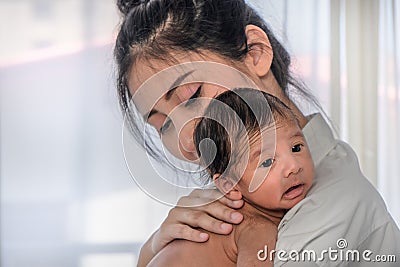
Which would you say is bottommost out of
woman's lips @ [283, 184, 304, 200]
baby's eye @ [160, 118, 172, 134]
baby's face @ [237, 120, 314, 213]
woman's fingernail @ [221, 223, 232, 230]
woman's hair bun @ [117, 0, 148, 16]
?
woman's fingernail @ [221, 223, 232, 230]

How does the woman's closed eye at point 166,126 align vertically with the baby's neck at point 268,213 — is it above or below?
above

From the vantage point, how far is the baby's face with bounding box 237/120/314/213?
53 cm

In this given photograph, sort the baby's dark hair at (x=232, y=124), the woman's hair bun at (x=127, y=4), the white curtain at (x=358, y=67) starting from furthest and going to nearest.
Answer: the white curtain at (x=358, y=67)
the woman's hair bun at (x=127, y=4)
the baby's dark hair at (x=232, y=124)

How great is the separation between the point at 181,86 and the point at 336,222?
0.18 metres

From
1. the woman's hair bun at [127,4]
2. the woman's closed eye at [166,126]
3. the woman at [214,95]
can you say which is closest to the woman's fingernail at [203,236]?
the woman at [214,95]

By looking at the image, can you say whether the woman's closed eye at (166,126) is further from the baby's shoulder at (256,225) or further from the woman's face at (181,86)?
the baby's shoulder at (256,225)

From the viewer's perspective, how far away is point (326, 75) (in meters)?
0.81

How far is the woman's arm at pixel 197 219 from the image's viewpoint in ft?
1.79

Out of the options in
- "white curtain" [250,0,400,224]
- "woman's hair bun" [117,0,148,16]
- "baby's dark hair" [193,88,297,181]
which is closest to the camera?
"baby's dark hair" [193,88,297,181]

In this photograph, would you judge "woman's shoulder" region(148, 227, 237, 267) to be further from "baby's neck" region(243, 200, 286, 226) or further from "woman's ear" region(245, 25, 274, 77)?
"woman's ear" region(245, 25, 274, 77)

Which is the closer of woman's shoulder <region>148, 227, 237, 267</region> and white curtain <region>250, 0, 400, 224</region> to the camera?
woman's shoulder <region>148, 227, 237, 267</region>

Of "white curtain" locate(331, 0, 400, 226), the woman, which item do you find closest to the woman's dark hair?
the woman

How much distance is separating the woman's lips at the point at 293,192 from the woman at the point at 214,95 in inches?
0.4

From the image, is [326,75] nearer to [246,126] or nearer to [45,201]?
[246,126]
